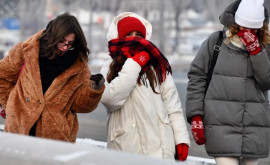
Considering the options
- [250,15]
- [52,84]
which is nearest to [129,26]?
[52,84]

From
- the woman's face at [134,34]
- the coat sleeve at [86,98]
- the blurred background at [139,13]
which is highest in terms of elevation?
the woman's face at [134,34]

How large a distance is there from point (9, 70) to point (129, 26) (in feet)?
2.88

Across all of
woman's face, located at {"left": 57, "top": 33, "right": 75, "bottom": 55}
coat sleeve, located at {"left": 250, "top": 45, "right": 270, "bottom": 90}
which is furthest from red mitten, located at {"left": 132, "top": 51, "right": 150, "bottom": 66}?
coat sleeve, located at {"left": 250, "top": 45, "right": 270, "bottom": 90}

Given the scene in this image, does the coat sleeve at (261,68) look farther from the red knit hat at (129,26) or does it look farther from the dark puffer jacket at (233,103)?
the red knit hat at (129,26)

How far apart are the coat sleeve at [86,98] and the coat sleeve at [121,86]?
0.17m

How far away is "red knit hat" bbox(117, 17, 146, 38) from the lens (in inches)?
200

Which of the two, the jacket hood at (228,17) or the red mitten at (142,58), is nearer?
the red mitten at (142,58)

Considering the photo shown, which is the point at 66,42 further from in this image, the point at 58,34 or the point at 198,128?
the point at 198,128

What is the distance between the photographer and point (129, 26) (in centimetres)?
508

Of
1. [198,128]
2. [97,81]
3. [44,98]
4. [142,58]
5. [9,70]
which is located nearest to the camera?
[97,81]

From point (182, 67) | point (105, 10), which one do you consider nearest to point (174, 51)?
point (105, 10)

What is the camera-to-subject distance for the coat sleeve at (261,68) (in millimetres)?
5090

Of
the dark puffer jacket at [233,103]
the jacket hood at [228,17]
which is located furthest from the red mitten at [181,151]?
the jacket hood at [228,17]

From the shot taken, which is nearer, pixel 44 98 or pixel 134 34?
pixel 44 98
